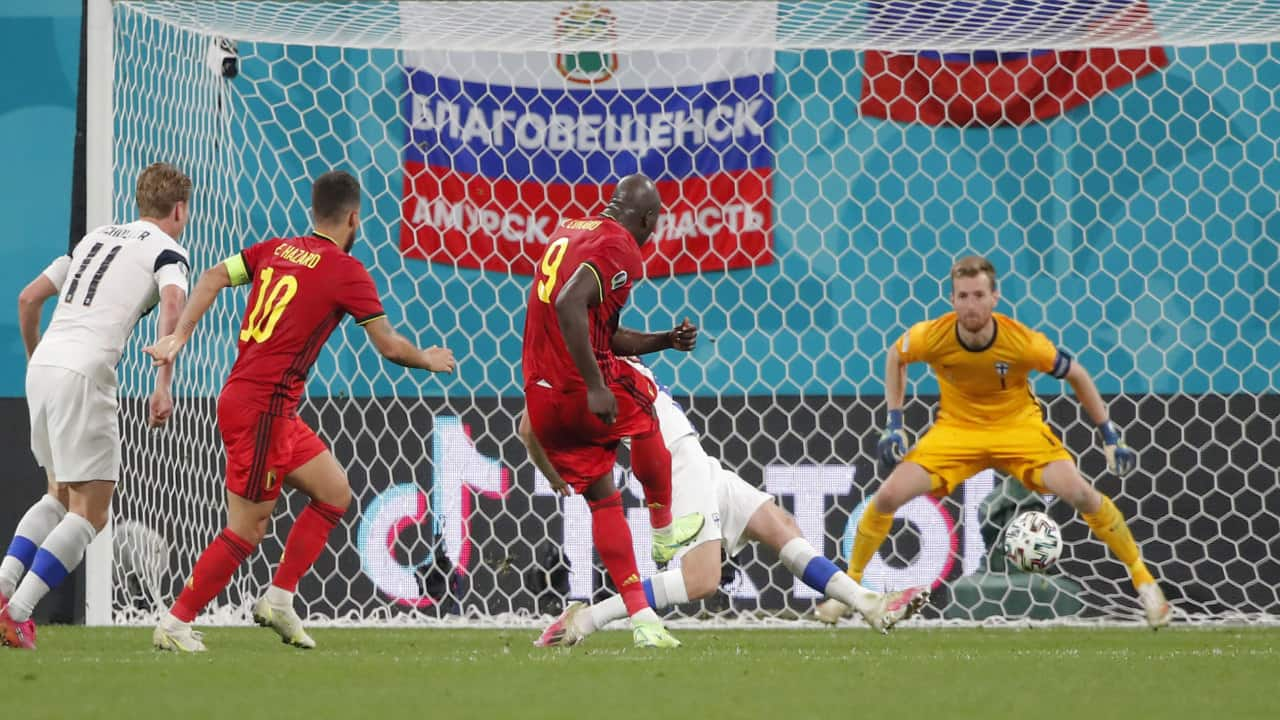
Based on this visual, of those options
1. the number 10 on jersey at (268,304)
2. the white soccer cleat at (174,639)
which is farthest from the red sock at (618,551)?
the white soccer cleat at (174,639)

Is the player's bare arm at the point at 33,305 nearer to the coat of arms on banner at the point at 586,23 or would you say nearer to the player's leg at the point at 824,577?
the player's leg at the point at 824,577

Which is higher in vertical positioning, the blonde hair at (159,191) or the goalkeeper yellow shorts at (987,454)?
the blonde hair at (159,191)

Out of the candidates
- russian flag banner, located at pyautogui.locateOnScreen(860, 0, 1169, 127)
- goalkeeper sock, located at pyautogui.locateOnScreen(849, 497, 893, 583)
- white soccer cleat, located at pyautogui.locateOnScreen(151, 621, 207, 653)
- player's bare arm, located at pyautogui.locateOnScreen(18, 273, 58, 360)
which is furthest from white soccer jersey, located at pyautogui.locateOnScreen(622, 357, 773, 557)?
russian flag banner, located at pyautogui.locateOnScreen(860, 0, 1169, 127)

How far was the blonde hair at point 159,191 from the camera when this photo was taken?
15.8 feet

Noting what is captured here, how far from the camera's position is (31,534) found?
4.88 metres

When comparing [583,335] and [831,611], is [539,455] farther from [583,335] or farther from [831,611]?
[831,611]

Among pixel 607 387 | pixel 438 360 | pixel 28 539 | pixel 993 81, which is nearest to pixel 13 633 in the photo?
pixel 28 539

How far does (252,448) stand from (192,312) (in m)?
0.44

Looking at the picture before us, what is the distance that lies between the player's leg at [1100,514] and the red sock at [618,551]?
2.23m

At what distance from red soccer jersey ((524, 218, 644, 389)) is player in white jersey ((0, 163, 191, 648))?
107 cm

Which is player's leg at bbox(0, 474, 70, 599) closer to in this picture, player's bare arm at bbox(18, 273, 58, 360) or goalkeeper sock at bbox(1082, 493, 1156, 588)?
player's bare arm at bbox(18, 273, 58, 360)

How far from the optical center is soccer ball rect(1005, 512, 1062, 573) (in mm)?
5523

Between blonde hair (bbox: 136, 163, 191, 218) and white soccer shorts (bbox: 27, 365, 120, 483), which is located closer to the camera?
white soccer shorts (bbox: 27, 365, 120, 483)

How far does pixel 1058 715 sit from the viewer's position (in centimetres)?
288
